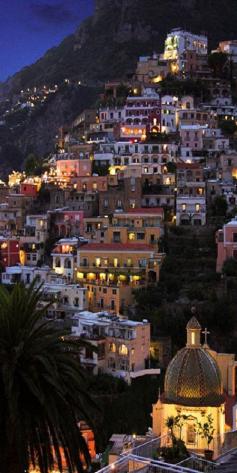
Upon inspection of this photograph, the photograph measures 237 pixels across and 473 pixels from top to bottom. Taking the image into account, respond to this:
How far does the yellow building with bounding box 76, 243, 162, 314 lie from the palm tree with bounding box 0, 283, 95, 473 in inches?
1558

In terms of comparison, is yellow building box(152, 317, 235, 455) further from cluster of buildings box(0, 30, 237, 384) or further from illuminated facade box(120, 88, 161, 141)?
illuminated facade box(120, 88, 161, 141)

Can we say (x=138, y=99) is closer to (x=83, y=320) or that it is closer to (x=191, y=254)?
(x=191, y=254)

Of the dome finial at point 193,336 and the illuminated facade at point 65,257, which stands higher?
the illuminated facade at point 65,257

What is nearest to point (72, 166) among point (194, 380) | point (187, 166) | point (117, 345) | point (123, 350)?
point (187, 166)

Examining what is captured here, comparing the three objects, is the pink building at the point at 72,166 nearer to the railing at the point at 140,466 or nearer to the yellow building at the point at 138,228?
A: the yellow building at the point at 138,228

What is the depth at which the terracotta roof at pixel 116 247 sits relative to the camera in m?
54.4

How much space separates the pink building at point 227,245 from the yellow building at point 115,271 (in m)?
3.62

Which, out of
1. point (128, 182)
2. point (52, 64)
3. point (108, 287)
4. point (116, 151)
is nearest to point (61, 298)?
point (108, 287)

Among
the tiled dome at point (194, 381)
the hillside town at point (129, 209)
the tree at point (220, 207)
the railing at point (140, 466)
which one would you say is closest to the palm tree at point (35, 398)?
the railing at point (140, 466)

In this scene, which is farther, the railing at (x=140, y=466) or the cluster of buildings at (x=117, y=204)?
the cluster of buildings at (x=117, y=204)

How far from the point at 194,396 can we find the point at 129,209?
37.1 m

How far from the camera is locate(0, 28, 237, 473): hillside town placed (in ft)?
155

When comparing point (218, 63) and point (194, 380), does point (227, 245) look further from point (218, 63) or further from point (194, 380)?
point (218, 63)

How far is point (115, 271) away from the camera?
54.1 m
